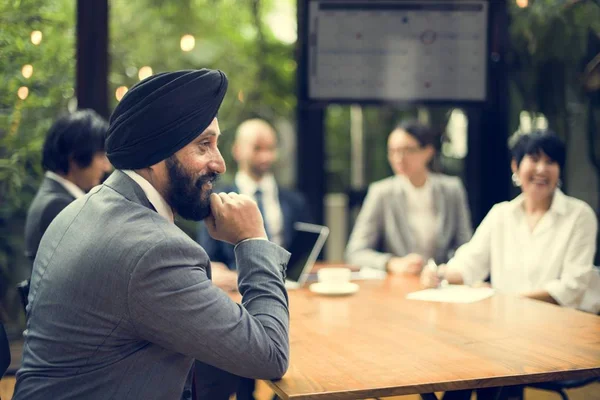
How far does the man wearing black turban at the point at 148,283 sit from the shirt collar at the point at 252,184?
260 cm

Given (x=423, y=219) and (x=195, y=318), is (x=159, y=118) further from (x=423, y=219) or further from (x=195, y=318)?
(x=423, y=219)

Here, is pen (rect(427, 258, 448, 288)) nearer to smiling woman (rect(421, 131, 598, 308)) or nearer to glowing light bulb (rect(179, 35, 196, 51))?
smiling woman (rect(421, 131, 598, 308))

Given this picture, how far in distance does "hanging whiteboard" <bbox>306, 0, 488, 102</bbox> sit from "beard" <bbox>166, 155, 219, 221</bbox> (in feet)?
8.36

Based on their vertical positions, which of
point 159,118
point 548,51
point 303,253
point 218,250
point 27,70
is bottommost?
point 218,250

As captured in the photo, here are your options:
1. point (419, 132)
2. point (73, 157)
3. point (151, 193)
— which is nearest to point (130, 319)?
point (151, 193)

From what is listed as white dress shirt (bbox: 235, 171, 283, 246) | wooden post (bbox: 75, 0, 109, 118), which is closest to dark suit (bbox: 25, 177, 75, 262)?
wooden post (bbox: 75, 0, 109, 118)

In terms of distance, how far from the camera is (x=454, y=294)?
2.88 meters

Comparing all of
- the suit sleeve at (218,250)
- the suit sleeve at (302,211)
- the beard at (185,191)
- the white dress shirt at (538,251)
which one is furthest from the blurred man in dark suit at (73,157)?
the white dress shirt at (538,251)

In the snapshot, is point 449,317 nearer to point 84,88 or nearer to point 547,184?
point 547,184

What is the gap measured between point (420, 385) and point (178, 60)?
3.39m

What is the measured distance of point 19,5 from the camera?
3.88 meters

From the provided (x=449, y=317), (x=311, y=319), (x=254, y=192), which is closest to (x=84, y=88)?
(x=254, y=192)

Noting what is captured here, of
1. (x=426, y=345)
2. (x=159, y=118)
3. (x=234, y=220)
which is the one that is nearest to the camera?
(x=159, y=118)

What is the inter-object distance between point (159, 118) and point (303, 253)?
1.61 meters
